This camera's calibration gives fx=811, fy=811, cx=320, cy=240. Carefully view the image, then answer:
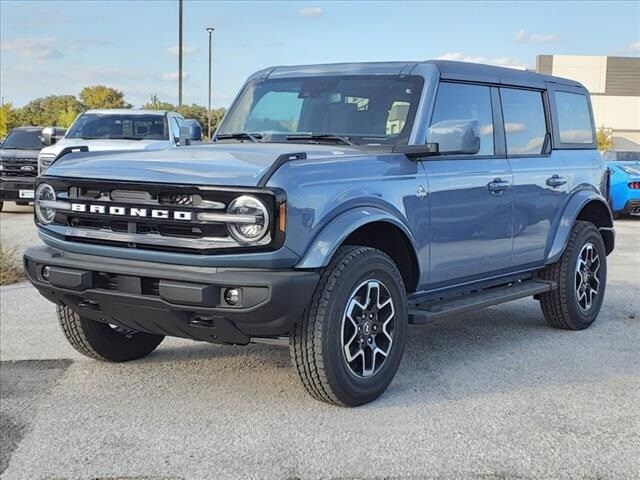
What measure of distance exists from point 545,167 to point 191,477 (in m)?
3.95

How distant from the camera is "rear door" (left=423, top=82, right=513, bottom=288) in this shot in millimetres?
5121

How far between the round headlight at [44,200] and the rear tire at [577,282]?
12.8ft

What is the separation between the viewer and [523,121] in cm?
628

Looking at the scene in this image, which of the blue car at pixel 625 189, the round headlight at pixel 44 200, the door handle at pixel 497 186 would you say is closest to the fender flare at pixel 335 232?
the door handle at pixel 497 186

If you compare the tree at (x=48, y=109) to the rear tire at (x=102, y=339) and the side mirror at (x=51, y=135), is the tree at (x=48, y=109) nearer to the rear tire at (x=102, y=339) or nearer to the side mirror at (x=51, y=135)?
the side mirror at (x=51, y=135)

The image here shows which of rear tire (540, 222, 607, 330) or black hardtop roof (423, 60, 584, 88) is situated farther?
rear tire (540, 222, 607, 330)

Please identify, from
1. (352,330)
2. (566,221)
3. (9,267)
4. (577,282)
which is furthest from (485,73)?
(9,267)

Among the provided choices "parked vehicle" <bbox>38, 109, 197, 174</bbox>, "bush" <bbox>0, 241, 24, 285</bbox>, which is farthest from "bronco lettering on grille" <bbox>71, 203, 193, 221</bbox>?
"parked vehicle" <bbox>38, 109, 197, 174</bbox>

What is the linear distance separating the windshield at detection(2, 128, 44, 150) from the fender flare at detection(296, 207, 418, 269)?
1384 centimetres

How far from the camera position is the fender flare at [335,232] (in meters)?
4.12

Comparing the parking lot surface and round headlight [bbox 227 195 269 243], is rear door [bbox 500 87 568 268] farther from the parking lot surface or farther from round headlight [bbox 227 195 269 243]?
round headlight [bbox 227 195 269 243]

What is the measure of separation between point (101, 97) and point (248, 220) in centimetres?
5469

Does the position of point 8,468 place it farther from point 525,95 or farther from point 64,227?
point 525,95

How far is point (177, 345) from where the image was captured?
5.95 meters
